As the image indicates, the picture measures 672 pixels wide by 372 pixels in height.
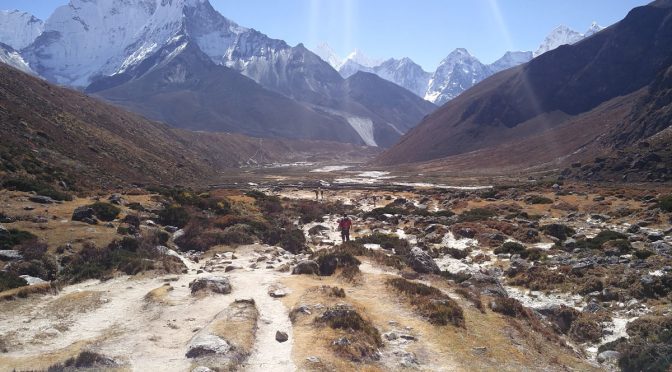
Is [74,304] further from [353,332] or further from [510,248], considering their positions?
[510,248]

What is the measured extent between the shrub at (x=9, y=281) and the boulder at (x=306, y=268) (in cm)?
1299

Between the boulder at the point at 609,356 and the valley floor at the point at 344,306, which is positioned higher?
the valley floor at the point at 344,306

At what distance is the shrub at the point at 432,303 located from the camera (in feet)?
62.2

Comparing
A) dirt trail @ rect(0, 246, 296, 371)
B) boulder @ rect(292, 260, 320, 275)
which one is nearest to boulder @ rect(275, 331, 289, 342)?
dirt trail @ rect(0, 246, 296, 371)

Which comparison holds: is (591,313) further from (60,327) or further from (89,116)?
(89,116)

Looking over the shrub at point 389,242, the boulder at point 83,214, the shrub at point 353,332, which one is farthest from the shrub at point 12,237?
the shrub at point 389,242

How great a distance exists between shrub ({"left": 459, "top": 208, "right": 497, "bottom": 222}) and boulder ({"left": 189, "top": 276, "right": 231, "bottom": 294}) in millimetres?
31053

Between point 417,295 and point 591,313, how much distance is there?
25.1 feet

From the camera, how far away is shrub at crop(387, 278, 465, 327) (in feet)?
62.2

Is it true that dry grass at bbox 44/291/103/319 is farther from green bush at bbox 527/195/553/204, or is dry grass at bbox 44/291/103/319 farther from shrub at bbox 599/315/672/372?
green bush at bbox 527/195/553/204

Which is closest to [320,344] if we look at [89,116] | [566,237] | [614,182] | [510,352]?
[510,352]

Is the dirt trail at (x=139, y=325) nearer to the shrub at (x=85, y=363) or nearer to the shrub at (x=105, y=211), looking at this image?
the shrub at (x=85, y=363)

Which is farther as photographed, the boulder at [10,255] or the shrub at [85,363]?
the boulder at [10,255]

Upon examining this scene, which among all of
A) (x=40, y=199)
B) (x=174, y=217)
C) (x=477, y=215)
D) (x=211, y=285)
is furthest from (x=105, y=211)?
(x=477, y=215)
